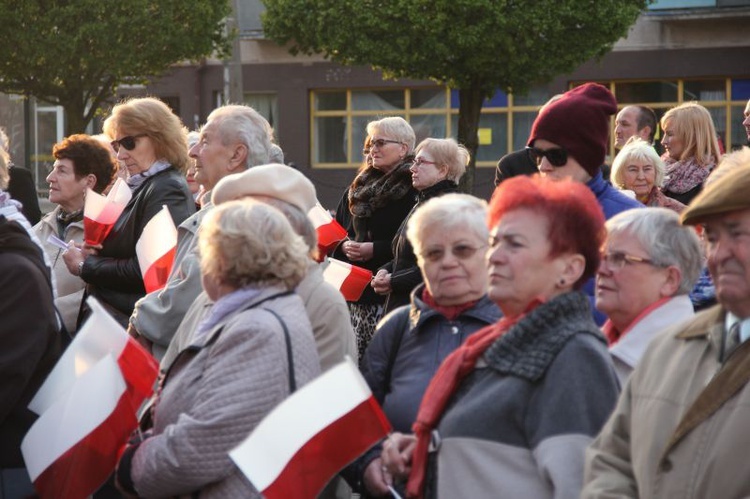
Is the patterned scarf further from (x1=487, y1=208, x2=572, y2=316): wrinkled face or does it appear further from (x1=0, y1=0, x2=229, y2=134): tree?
(x1=0, y1=0, x2=229, y2=134): tree

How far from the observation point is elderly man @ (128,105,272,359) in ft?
18.1

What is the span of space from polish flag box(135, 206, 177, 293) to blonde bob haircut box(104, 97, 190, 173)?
849 mm

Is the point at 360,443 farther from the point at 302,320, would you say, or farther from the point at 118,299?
the point at 118,299

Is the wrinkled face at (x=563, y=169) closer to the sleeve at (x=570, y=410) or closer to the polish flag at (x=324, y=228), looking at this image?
the sleeve at (x=570, y=410)

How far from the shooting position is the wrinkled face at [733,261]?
3.17 m

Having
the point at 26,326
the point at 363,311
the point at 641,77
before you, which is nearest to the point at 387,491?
the point at 26,326

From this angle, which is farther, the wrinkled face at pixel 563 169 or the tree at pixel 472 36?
the tree at pixel 472 36

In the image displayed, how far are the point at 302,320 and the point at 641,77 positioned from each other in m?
29.0

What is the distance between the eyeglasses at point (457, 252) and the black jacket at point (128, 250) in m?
2.37

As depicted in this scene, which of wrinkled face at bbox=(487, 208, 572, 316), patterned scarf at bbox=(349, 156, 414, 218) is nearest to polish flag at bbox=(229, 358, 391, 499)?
wrinkled face at bbox=(487, 208, 572, 316)

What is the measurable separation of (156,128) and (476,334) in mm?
3429

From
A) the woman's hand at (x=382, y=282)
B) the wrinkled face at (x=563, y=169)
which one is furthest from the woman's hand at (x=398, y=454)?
the woman's hand at (x=382, y=282)

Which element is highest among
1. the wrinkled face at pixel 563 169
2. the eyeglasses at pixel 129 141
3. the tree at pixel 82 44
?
the tree at pixel 82 44

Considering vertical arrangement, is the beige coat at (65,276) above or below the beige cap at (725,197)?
below
